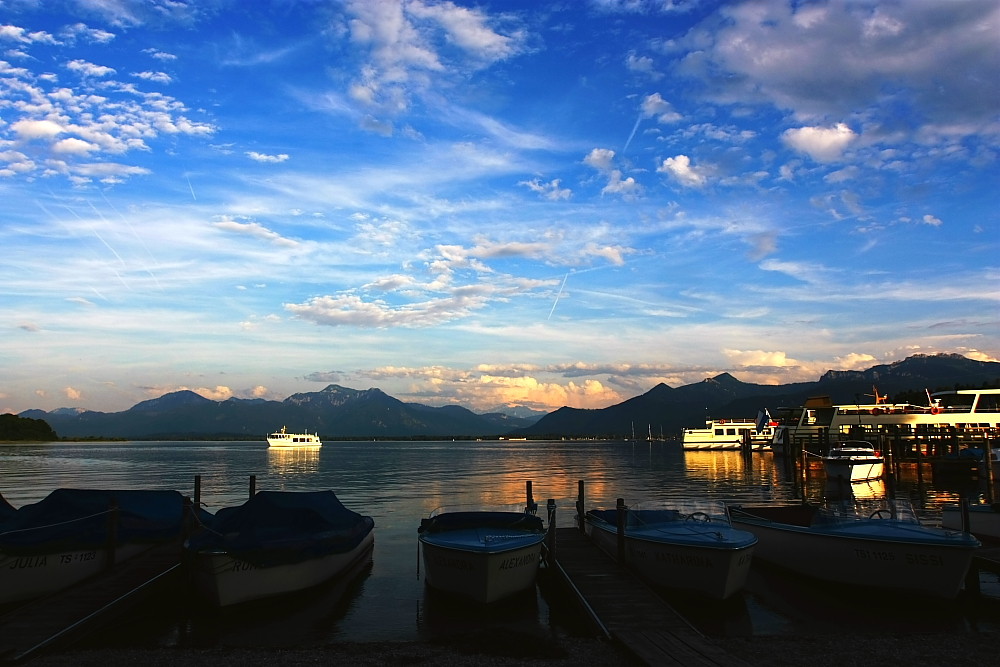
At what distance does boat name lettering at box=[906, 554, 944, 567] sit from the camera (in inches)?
666

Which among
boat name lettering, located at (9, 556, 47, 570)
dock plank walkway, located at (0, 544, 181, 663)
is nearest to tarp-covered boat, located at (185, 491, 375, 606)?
dock plank walkway, located at (0, 544, 181, 663)

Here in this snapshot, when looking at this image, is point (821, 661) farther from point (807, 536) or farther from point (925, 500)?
point (925, 500)

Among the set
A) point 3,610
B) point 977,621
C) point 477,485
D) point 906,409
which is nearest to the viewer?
point 977,621

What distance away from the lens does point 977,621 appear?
1588 cm

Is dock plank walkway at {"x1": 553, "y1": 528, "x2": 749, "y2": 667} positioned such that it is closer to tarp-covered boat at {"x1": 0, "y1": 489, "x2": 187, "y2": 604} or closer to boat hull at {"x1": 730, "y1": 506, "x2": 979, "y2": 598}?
boat hull at {"x1": 730, "y1": 506, "x2": 979, "y2": 598}

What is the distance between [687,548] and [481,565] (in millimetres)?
5540

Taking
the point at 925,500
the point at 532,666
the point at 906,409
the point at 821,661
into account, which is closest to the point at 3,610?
the point at 532,666

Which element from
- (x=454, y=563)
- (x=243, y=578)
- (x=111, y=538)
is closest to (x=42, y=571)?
(x=111, y=538)

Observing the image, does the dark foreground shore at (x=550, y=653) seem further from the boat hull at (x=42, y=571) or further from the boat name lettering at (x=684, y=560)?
the boat hull at (x=42, y=571)

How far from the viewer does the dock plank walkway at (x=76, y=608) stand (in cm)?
1352

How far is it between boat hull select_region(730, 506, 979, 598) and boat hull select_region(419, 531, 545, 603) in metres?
8.08

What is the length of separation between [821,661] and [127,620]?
52.1ft

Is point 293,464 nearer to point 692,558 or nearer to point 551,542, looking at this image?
point 551,542

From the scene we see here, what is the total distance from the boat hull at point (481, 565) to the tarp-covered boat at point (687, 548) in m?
3.01
